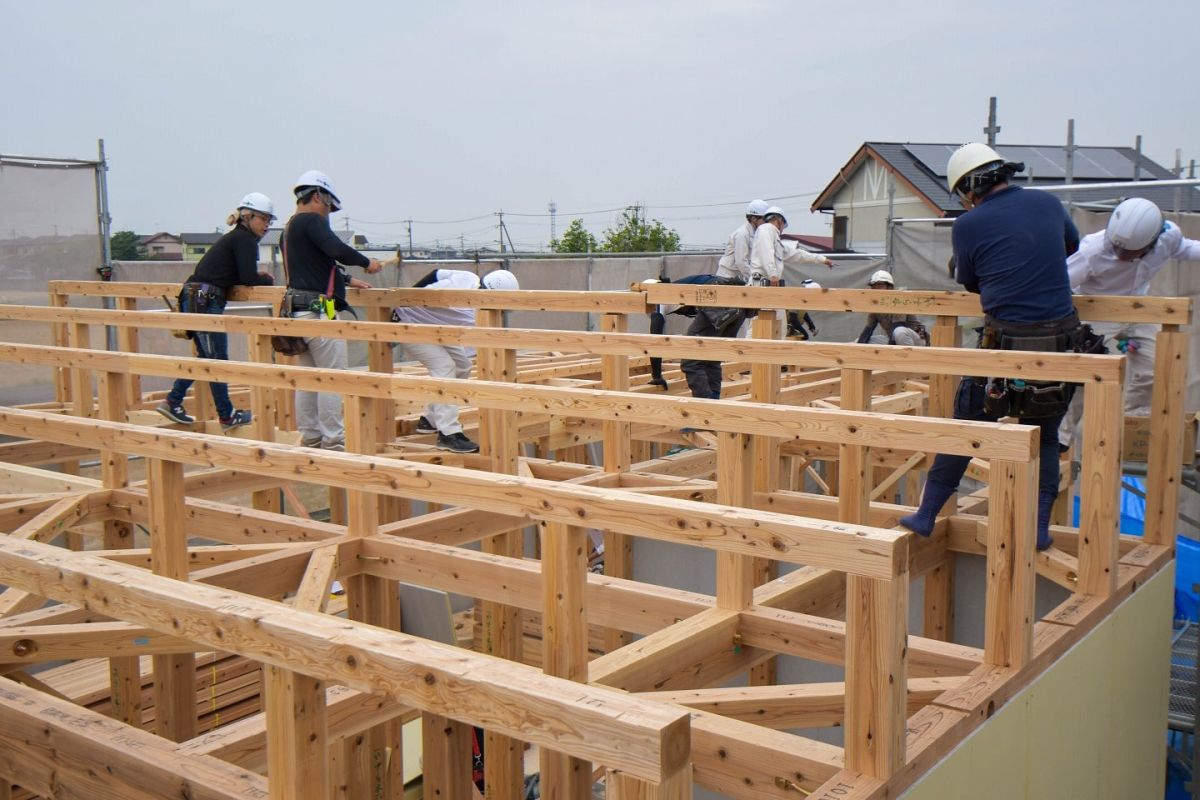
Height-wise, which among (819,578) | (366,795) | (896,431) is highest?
(896,431)

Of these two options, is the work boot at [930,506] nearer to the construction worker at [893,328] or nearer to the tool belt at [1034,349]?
the tool belt at [1034,349]

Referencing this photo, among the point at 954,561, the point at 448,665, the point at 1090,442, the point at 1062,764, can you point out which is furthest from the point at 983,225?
the point at 448,665

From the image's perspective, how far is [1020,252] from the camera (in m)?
5.06

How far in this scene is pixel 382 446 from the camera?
23.2 ft

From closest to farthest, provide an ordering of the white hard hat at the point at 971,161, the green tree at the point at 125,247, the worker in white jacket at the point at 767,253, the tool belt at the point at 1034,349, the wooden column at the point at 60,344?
the tool belt at the point at 1034,349, the white hard hat at the point at 971,161, the wooden column at the point at 60,344, the worker in white jacket at the point at 767,253, the green tree at the point at 125,247

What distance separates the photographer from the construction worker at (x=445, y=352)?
782 cm

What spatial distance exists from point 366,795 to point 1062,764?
3251mm

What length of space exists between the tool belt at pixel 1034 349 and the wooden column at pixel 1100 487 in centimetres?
25

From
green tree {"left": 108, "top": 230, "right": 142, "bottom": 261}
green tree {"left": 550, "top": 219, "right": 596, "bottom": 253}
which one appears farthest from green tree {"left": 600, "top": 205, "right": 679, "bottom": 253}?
green tree {"left": 108, "top": 230, "right": 142, "bottom": 261}

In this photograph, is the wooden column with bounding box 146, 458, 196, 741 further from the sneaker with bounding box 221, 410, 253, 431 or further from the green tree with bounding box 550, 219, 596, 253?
the green tree with bounding box 550, 219, 596, 253

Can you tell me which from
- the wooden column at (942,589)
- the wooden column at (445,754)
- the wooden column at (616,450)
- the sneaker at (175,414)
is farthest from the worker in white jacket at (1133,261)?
the sneaker at (175,414)

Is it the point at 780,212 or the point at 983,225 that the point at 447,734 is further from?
the point at 780,212

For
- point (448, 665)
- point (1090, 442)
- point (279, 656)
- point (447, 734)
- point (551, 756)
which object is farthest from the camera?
point (447, 734)

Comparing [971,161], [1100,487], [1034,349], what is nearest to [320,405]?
[971,161]
